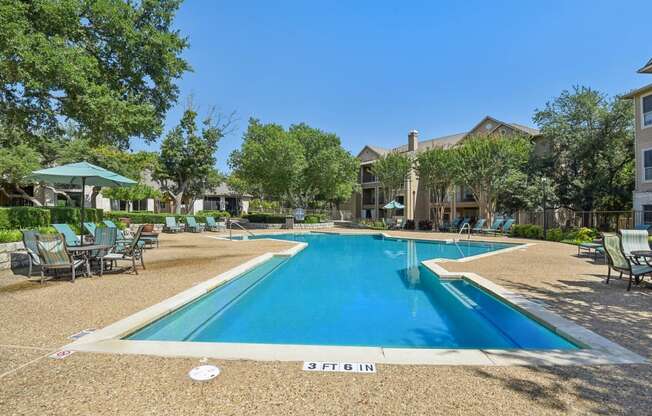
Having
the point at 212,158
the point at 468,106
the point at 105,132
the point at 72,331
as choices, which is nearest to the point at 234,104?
the point at 212,158

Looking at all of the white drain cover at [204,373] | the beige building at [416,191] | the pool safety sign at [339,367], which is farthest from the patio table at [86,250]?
the beige building at [416,191]

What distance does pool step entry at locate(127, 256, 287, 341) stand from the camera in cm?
A: 454

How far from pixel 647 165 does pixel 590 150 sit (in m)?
6.59

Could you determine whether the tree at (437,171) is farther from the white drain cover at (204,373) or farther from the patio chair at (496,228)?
the white drain cover at (204,373)

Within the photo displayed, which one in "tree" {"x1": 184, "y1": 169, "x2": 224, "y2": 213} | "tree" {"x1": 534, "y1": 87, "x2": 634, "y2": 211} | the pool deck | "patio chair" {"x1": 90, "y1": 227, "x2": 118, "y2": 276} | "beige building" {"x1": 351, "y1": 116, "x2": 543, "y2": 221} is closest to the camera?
the pool deck

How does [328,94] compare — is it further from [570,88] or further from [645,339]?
[645,339]

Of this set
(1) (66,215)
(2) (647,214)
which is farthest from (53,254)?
(2) (647,214)

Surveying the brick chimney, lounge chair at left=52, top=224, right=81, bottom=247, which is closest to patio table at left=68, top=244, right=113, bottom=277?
lounge chair at left=52, top=224, right=81, bottom=247

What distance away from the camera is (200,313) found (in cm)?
559

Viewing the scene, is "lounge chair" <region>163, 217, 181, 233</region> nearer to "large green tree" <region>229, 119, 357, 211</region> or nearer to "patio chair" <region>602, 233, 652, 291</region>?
"large green tree" <region>229, 119, 357, 211</region>

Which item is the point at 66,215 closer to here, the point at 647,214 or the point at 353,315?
the point at 353,315

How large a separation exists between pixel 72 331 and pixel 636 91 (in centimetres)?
2358

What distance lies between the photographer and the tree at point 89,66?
28.8 feet

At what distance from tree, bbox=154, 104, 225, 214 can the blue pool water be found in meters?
23.5
